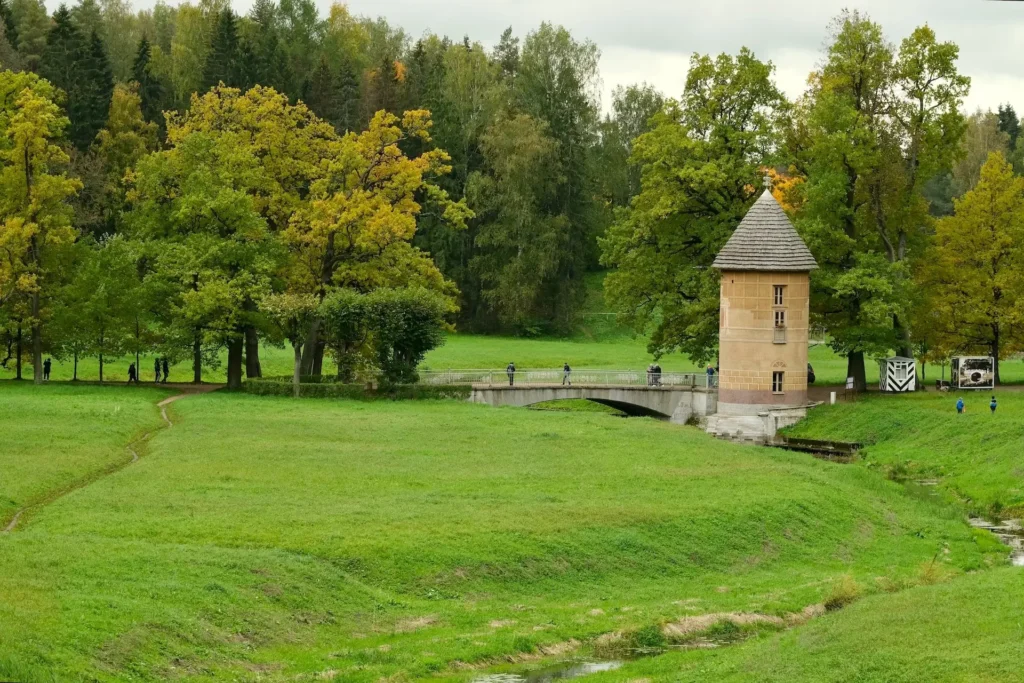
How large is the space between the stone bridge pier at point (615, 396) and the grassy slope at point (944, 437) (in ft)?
22.1

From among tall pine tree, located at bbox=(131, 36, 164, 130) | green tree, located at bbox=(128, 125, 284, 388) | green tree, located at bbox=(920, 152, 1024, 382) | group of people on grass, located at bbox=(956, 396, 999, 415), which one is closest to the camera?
group of people on grass, located at bbox=(956, 396, 999, 415)

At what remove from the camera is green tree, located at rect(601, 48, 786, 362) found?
71.5m

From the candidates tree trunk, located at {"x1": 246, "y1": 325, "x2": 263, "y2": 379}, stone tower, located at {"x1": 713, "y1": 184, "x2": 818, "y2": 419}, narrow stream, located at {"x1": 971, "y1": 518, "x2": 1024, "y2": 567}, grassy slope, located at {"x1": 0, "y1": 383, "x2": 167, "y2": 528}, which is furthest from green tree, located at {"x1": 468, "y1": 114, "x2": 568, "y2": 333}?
narrow stream, located at {"x1": 971, "y1": 518, "x2": 1024, "y2": 567}

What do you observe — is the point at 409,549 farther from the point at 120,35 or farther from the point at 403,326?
the point at 120,35

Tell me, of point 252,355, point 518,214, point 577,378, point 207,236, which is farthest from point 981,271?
point 518,214

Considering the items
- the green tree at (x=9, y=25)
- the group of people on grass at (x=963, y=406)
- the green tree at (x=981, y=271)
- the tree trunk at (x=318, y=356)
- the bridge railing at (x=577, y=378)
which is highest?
the green tree at (x=9, y=25)

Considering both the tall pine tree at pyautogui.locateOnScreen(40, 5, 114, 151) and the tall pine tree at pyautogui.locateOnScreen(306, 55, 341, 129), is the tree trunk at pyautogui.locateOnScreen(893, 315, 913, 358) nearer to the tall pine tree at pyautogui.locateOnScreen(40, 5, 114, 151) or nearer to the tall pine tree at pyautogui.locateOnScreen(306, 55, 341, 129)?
the tall pine tree at pyautogui.locateOnScreen(40, 5, 114, 151)

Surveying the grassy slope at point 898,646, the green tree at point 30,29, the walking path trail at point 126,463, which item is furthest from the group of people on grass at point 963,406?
the green tree at point 30,29

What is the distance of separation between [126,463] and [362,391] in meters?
24.9

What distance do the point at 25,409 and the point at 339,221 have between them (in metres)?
19.6

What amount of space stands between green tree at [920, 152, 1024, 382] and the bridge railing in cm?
1127

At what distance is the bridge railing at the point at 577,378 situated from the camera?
7231 centimetres

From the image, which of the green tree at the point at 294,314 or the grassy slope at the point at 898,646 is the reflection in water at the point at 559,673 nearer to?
the grassy slope at the point at 898,646

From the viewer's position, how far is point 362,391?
7188 centimetres
